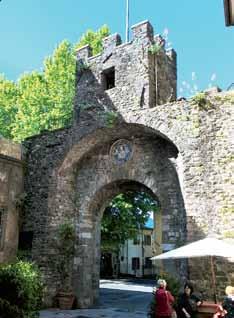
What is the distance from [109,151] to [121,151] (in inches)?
19.9

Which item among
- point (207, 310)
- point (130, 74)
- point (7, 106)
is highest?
point (7, 106)

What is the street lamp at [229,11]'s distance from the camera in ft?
13.9

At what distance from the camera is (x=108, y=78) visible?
44.1 ft

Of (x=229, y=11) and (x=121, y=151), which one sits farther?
(x=121, y=151)

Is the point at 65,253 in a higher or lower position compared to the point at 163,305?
higher

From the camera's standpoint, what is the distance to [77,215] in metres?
12.5

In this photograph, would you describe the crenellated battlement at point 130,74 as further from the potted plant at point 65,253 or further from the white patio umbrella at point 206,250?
the white patio umbrella at point 206,250

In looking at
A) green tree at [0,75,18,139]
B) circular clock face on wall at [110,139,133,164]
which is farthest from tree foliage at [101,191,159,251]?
green tree at [0,75,18,139]

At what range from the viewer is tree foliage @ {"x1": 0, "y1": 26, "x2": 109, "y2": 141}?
19.4m

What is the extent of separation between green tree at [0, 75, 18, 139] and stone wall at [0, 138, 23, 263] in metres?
9.06

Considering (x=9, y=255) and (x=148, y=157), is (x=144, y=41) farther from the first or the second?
(x=9, y=255)

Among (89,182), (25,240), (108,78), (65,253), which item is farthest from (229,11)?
(25,240)

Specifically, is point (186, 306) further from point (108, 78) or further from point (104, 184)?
point (108, 78)

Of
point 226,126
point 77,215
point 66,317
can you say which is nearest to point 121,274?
point 77,215
